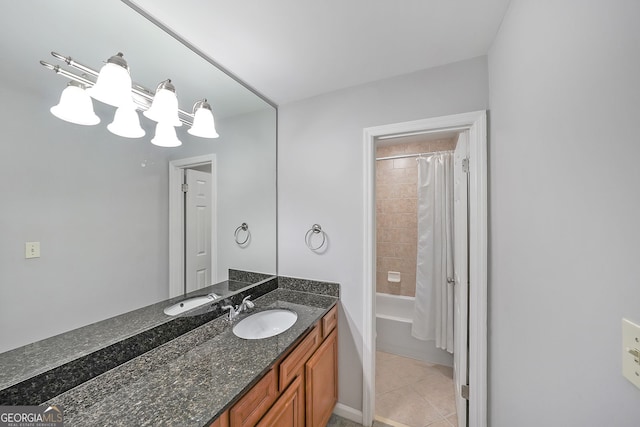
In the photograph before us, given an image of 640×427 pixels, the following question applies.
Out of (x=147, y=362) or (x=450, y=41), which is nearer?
(x=147, y=362)

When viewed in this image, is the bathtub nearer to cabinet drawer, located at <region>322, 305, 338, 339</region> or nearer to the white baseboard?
the white baseboard

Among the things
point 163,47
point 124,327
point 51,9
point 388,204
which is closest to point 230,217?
point 124,327

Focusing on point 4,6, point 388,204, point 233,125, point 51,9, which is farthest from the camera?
point 388,204

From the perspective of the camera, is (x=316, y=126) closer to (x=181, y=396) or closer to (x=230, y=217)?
Result: (x=230, y=217)

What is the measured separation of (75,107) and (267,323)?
145 centimetres

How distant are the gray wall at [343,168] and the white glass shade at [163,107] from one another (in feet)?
3.02

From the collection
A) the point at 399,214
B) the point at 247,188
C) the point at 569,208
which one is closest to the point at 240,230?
the point at 247,188

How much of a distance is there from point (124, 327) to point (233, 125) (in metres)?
1.35

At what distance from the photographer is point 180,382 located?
885 mm

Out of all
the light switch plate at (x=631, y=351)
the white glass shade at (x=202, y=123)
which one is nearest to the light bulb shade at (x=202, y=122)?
the white glass shade at (x=202, y=123)

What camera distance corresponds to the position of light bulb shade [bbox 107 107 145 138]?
1000mm

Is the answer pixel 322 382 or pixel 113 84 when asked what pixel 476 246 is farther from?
pixel 113 84

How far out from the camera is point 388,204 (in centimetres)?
307

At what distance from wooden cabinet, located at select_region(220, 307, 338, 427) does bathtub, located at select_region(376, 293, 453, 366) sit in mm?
1069
